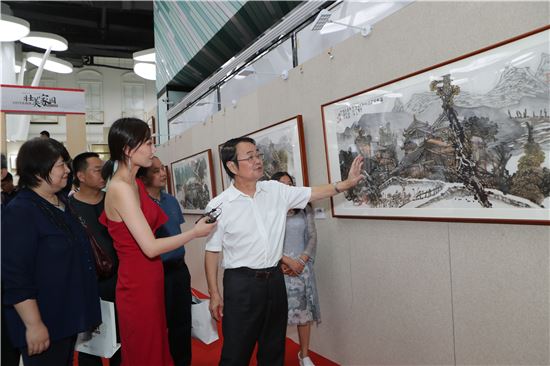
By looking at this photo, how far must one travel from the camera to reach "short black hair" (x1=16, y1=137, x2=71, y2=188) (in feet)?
6.64

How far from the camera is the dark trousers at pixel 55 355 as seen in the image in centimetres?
190

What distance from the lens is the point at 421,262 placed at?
2.68m

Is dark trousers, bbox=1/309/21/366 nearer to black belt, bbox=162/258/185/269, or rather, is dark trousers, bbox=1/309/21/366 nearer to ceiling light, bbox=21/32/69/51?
black belt, bbox=162/258/185/269

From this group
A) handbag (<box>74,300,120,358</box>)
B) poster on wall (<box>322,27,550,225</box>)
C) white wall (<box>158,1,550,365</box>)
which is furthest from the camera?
handbag (<box>74,300,120,358</box>)

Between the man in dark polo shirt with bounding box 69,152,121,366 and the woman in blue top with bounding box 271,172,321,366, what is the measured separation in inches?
54.0

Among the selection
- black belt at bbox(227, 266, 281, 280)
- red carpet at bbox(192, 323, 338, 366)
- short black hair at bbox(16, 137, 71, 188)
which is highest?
short black hair at bbox(16, 137, 71, 188)

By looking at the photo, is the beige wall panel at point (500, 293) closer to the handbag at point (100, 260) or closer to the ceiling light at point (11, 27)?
the handbag at point (100, 260)

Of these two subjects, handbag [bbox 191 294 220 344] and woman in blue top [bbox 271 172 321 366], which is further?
woman in blue top [bbox 271 172 321 366]

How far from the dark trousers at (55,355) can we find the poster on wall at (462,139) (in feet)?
6.90

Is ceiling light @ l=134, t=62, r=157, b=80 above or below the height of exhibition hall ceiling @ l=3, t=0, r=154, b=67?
below

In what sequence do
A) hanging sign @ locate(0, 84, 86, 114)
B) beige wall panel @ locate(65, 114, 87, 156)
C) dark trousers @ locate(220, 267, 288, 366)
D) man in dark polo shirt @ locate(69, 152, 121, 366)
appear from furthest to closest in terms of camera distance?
beige wall panel @ locate(65, 114, 87, 156)
hanging sign @ locate(0, 84, 86, 114)
man in dark polo shirt @ locate(69, 152, 121, 366)
dark trousers @ locate(220, 267, 288, 366)

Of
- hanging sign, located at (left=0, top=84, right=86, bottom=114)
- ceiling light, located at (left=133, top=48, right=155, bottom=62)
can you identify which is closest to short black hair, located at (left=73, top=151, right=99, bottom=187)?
hanging sign, located at (left=0, top=84, right=86, bottom=114)

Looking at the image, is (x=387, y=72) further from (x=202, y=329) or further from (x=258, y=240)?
(x=202, y=329)

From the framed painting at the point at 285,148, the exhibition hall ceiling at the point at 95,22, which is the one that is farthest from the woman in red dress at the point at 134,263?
the exhibition hall ceiling at the point at 95,22
